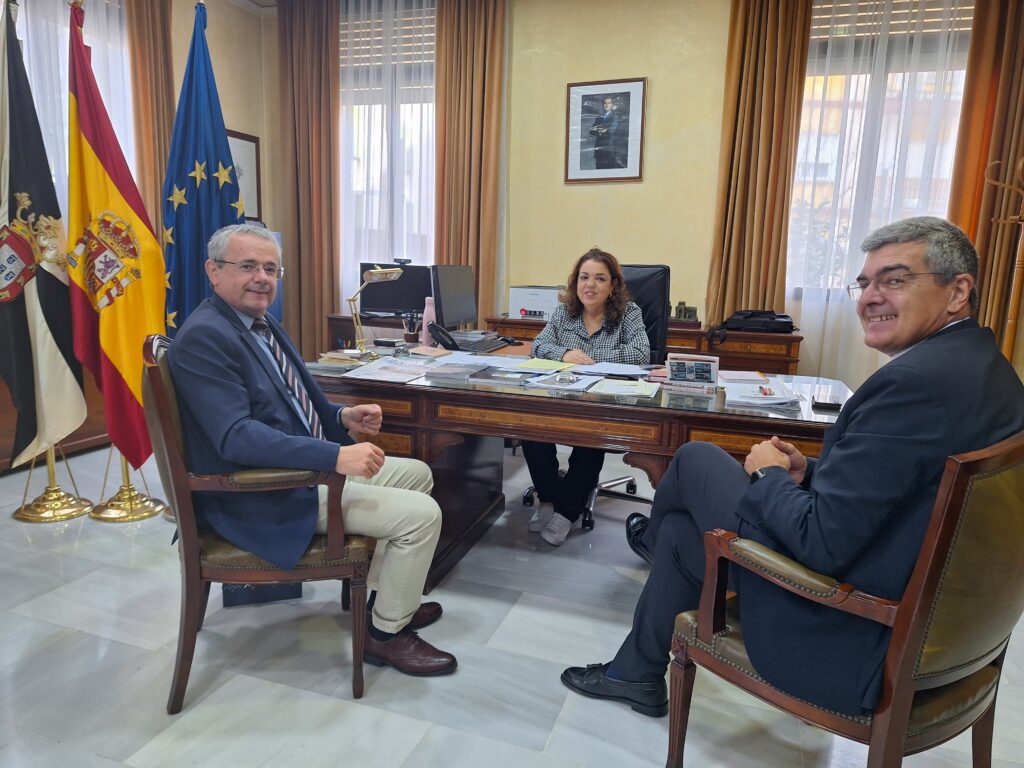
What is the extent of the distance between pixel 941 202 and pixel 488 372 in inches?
131

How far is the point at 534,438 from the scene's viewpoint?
6.38 ft

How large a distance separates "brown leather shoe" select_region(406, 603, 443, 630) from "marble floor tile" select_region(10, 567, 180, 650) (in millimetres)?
697

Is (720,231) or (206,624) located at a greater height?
(720,231)

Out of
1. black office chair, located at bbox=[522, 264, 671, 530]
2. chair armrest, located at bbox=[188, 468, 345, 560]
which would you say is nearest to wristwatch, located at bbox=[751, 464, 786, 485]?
chair armrest, located at bbox=[188, 468, 345, 560]

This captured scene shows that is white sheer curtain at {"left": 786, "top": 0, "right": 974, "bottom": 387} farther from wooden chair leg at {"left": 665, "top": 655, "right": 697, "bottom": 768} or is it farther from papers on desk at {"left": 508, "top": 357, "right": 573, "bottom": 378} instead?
wooden chair leg at {"left": 665, "top": 655, "right": 697, "bottom": 768}

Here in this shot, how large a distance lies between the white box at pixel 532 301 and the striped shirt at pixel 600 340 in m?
1.39

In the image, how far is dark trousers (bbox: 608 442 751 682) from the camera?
4.58ft

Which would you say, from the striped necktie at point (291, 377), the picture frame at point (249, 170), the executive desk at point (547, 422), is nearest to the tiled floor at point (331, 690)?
the executive desk at point (547, 422)

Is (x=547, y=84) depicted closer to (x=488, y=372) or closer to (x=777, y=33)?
(x=777, y=33)

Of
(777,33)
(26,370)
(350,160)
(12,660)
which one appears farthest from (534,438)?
(350,160)

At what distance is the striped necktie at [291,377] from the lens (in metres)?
1.78

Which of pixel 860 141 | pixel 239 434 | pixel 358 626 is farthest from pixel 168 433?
pixel 860 141

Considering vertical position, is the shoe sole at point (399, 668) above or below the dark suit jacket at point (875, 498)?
below

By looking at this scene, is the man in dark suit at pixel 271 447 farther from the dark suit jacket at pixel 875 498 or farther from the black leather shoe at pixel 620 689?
the dark suit jacket at pixel 875 498
